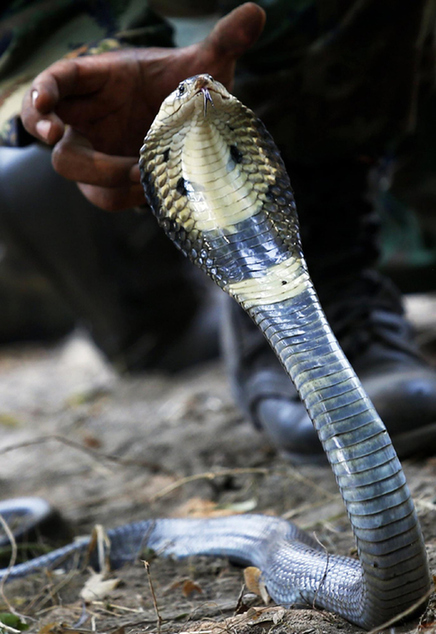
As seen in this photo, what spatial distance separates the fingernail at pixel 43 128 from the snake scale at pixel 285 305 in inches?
15.0

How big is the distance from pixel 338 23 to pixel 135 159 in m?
0.90

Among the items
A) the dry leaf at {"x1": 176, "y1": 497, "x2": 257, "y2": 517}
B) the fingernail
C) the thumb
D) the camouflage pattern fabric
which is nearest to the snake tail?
the fingernail

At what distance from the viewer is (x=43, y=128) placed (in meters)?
1.56

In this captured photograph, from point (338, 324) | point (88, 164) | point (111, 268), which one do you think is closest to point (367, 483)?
point (88, 164)

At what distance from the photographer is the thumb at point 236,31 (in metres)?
1.64

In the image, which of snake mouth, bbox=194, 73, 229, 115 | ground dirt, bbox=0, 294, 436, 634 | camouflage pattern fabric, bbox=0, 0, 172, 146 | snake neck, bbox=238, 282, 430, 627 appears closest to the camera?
snake neck, bbox=238, 282, 430, 627

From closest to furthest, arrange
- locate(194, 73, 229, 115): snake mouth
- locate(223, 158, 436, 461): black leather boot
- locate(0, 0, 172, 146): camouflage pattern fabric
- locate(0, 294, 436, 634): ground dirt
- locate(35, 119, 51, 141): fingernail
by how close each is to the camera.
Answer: locate(194, 73, 229, 115): snake mouth, locate(0, 294, 436, 634): ground dirt, locate(35, 119, 51, 141): fingernail, locate(0, 0, 172, 146): camouflage pattern fabric, locate(223, 158, 436, 461): black leather boot

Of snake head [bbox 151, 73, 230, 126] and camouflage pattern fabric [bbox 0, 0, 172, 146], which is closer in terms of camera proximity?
snake head [bbox 151, 73, 230, 126]

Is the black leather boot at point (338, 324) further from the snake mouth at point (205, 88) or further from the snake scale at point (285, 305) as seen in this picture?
the snake mouth at point (205, 88)

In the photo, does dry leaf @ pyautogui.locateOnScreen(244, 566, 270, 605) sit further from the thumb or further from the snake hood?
the thumb

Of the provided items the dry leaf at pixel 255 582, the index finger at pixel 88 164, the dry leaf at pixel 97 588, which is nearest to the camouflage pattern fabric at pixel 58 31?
the index finger at pixel 88 164

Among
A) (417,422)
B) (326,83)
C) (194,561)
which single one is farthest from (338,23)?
(194,561)

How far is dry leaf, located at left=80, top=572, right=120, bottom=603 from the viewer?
161cm

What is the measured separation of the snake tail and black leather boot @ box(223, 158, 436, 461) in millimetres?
892
